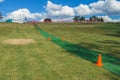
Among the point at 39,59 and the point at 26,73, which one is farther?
the point at 39,59

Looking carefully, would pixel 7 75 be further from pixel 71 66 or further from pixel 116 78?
pixel 116 78

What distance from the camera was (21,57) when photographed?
44.4 ft

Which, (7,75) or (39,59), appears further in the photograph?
(39,59)

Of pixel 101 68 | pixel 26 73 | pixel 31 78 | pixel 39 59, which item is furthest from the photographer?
pixel 39 59

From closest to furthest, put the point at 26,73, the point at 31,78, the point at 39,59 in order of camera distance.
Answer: the point at 31,78 → the point at 26,73 → the point at 39,59

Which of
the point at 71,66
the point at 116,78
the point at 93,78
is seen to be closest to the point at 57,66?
the point at 71,66

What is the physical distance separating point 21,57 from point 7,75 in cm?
401

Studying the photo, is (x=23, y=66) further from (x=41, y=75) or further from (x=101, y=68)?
(x=101, y=68)

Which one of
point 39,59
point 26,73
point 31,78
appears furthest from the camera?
point 39,59

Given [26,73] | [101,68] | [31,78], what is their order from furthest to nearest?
[101,68] → [26,73] → [31,78]

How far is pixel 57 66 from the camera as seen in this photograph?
11211mm

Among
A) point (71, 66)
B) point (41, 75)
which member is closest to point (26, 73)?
point (41, 75)

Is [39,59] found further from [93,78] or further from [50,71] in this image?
[93,78]

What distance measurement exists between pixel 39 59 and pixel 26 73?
3.16 metres
